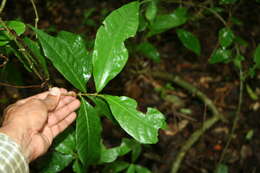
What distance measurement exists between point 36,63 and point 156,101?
61.4 inches

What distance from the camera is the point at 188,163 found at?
217 cm

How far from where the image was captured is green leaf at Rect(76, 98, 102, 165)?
39.9 inches

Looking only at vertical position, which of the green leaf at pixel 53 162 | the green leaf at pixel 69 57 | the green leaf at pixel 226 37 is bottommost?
the green leaf at pixel 53 162

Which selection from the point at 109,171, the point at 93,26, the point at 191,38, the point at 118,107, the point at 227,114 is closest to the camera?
the point at 118,107

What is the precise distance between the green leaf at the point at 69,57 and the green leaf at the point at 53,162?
581 millimetres

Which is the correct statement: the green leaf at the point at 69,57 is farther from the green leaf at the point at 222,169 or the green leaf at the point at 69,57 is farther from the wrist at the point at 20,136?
the green leaf at the point at 222,169

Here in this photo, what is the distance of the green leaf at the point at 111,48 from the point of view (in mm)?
992

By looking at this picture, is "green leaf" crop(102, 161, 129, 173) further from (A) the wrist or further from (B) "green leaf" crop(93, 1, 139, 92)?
(B) "green leaf" crop(93, 1, 139, 92)

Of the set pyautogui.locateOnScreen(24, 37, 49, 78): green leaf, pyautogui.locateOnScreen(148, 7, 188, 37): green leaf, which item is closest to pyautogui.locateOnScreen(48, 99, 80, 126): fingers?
pyautogui.locateOnScreen(24, 37, 49, 78): green leaf

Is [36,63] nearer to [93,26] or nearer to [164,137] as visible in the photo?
[164,137]

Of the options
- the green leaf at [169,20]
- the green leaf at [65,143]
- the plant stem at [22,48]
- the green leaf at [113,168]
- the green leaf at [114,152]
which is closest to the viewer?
the plant stem at [22,48]

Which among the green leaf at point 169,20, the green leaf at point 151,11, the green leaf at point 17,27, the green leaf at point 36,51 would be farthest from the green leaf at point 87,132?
the green leaf at point 169,20

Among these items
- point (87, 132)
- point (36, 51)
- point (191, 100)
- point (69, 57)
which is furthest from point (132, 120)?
point (191, 100)

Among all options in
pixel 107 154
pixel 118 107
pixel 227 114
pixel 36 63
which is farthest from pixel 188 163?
pixel 36 63
